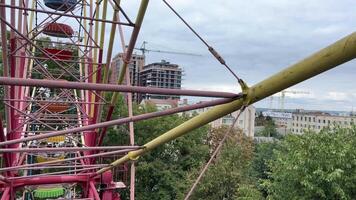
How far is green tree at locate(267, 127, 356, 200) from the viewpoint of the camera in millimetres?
10242

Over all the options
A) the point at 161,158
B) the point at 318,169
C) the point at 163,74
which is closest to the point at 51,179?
the point at 318,169

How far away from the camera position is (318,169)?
33.8ft

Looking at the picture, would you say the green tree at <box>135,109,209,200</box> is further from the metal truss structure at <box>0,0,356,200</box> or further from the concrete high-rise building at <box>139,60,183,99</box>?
the concrete high-rise building at <box>139,60,183,99</box>

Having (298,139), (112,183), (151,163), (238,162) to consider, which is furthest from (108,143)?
(112,183)

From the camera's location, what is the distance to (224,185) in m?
18.3

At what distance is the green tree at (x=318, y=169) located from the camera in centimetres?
1024

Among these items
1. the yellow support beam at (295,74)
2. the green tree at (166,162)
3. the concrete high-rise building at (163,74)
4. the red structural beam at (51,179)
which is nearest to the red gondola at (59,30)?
the red structural beam at (51,179)

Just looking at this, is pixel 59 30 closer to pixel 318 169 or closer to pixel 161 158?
pixel 318 169

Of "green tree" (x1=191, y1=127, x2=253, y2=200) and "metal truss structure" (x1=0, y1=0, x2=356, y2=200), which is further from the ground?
"metal truss structure" (x1=0, y1=0, x2=356, y2=200)

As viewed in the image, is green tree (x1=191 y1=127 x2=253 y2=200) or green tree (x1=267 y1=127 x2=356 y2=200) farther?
green tree (x1=191 y1=127 x2=253 y2=200)

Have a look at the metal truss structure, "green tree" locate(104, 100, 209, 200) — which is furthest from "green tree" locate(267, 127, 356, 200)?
"green tree" locate(104, 100, 209, 200)

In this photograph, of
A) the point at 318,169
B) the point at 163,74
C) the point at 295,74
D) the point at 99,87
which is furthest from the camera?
the point at 163,74

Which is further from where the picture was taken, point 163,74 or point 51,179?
point 163,74

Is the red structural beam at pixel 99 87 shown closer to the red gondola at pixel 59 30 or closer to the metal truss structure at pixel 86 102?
the metal truss structure at pixel 86 102
